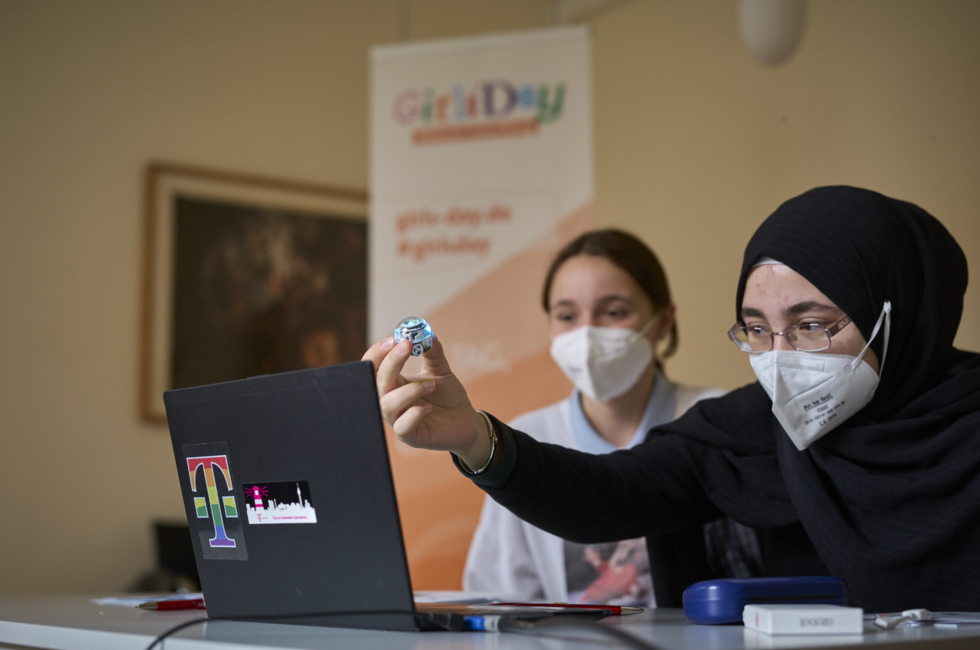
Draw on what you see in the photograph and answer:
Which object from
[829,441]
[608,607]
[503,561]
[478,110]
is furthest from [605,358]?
[478,110]

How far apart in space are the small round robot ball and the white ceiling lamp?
6.87ft

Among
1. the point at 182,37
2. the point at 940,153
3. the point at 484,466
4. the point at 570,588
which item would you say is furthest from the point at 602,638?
the point at 182,37

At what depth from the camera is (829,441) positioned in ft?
4.25

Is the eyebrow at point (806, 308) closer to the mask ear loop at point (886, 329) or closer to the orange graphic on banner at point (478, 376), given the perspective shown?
the mask ear loop at point (886, 329)

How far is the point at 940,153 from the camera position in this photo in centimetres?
277

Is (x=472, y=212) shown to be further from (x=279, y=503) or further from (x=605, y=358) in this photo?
(x=279, y=503)

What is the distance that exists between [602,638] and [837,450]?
72 centimetres

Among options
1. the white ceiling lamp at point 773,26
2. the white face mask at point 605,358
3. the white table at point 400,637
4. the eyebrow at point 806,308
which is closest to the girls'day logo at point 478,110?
the white ceiling lamp at point 773,26

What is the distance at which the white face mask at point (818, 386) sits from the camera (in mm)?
1244

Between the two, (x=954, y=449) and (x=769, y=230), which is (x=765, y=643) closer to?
(x=954, y=449)

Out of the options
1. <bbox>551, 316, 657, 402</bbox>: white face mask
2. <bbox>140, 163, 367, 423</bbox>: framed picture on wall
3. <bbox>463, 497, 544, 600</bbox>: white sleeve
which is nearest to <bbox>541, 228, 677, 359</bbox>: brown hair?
<bbox>551, 316, 657, 402</bbox>: white face mask

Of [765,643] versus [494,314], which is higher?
[494,314]

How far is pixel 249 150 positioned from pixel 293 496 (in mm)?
3013

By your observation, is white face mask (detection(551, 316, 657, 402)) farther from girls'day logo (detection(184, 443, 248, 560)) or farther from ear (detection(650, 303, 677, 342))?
girls'day logo (detection(184, 443, 248, 560))
